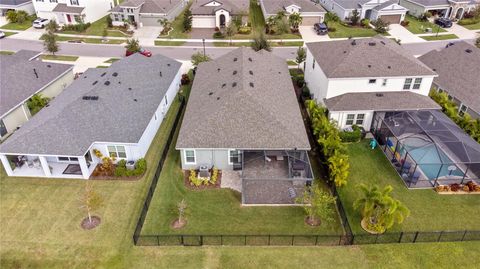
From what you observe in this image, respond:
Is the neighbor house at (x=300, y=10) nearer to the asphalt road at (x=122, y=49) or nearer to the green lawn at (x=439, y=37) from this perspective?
the asphalt road at (x=122, y=49)

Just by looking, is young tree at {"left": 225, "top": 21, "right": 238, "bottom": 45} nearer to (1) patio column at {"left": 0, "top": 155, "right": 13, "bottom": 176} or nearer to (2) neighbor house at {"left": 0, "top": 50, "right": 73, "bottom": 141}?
(2) neighbor house at {"left": 0, "top": 50, "right": 73, "bottom": 141}

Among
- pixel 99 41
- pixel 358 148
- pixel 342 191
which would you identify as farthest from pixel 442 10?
pixel 99 41

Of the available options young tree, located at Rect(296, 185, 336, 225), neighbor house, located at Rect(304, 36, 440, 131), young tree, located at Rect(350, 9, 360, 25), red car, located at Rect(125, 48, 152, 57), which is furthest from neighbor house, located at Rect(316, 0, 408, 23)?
young tree, located at Rect(296, 185, 336, 225)

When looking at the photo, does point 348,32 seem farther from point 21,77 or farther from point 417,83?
point 21,77

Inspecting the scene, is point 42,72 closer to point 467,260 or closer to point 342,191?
point 342,191

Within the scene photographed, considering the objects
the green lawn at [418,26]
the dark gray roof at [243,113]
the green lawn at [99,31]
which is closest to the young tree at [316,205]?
the dark gray roof at [243,113]
